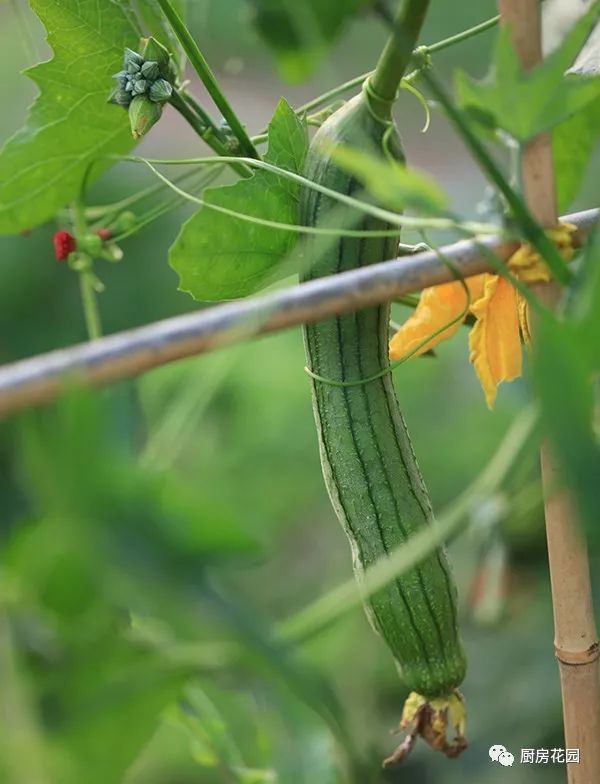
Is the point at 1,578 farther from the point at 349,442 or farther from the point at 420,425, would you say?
the point at 420,425

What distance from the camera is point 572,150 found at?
1.88ft

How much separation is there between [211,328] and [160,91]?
0.86 feet

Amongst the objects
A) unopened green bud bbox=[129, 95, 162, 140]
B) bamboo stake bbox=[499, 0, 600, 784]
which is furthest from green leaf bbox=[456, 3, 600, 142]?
unopened green bud bbox=[129, 95, 162, 140]

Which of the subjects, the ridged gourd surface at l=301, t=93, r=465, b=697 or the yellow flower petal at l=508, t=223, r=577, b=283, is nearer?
the yellow flower petal at l=508, t=223, r=577, b=283

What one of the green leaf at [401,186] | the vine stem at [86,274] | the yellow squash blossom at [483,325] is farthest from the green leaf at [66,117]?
the green leaf at [401,186]

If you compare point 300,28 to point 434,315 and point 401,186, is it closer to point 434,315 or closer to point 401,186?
point 401,186

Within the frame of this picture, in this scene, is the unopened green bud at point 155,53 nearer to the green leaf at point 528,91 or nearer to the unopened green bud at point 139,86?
the unopened green bud at point 139,86

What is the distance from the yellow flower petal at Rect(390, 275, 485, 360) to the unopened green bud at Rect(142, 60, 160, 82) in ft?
0.64

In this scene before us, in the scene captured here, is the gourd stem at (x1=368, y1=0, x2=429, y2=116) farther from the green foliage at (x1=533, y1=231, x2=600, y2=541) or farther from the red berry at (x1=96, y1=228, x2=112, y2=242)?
the red berry at (x1=96, y1=228, x2=112, y2=242)

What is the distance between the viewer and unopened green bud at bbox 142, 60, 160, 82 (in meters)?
0.59

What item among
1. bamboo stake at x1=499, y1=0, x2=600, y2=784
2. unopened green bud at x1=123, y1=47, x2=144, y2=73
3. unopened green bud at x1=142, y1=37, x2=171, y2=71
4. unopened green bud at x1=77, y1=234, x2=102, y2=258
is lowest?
bamboo stake at x1=499, y1=0, x2=600, y2=784

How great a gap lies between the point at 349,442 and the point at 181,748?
2.64 feet

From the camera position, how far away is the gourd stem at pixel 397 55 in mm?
431

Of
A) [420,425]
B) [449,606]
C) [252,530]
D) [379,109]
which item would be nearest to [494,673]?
[420,425]
